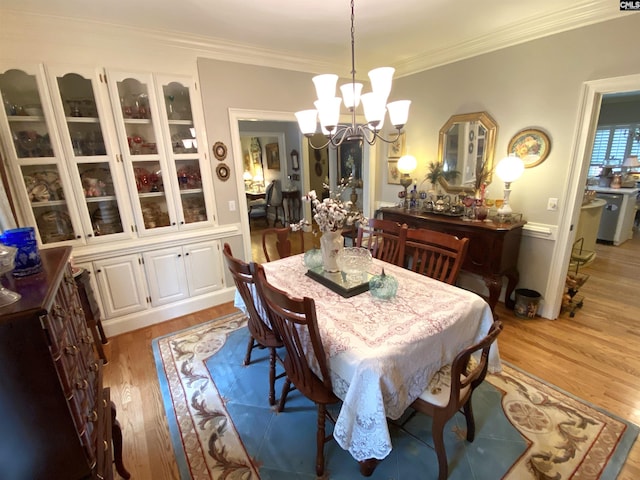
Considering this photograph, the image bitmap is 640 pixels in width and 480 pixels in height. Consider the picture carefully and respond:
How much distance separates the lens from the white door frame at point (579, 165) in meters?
2.21

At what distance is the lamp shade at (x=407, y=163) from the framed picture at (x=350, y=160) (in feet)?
6.44

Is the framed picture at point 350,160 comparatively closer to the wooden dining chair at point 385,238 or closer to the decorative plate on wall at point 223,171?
the decorative plate on wall at point 223,171

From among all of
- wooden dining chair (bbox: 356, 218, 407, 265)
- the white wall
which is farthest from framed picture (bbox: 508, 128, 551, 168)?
wooden dining chair (bbox: 356, 218, 407, 265)

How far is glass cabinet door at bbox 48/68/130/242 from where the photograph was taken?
7.66 ft

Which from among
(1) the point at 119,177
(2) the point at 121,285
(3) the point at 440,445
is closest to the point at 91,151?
(1) the point at 119,177

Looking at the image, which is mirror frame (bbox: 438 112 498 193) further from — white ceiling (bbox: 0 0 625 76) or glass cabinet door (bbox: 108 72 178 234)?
A: glass cabinet door (bbox: 108 72 178 234)

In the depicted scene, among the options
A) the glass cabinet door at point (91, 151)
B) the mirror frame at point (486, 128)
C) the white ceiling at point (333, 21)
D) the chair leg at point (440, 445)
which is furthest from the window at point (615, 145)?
the glass cabinet door at point (91, 151)

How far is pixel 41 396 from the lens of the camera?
0.88 metres

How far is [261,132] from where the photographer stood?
6.56 metres

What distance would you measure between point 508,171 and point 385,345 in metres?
2.25

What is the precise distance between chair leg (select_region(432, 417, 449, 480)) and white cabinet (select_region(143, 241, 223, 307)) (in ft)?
8.30

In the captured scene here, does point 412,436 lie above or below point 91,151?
below

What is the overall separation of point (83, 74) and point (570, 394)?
4218 millimetres

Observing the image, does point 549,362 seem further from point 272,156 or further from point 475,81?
point 272,156
